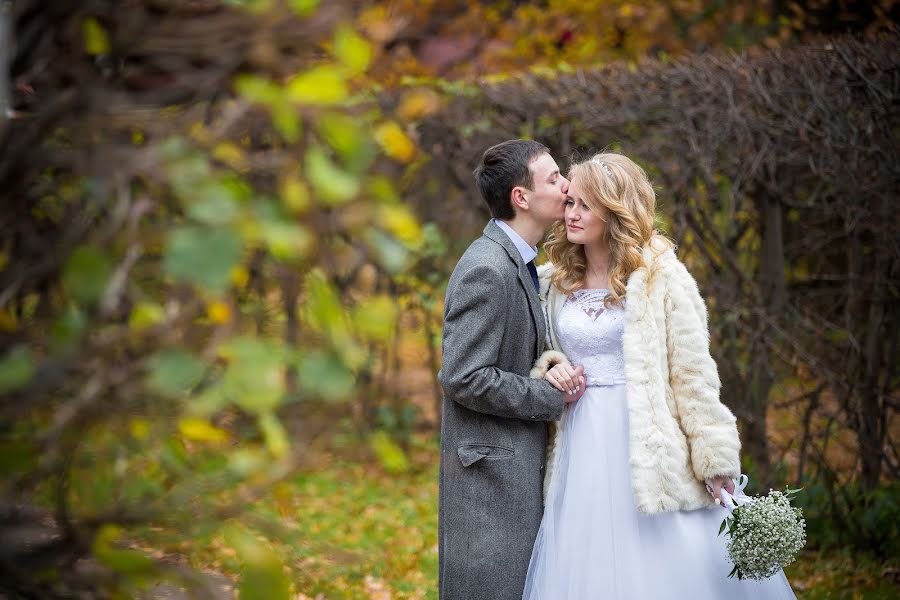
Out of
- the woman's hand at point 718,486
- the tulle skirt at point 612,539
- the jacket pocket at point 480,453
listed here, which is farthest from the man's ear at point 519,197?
Answer: the woman's hand at point 718,486

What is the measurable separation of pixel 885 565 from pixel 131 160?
5142 mm

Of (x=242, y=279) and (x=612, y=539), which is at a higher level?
(x=242, y=279)

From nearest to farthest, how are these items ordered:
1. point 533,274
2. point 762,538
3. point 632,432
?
point 762,538 → point 632,432 → point 533,274

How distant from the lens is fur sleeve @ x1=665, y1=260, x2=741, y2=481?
2.96 metres

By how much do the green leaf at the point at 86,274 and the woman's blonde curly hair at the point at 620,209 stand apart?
244 centimetres

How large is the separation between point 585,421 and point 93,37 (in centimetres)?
243

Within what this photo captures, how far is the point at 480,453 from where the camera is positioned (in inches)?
121

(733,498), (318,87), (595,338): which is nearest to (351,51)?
(318,87)

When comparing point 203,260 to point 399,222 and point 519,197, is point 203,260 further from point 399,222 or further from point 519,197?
point 519,197

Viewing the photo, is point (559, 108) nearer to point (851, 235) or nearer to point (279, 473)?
point (851, 235)

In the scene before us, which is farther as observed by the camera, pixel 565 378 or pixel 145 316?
pixel 565 378

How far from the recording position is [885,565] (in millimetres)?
4996

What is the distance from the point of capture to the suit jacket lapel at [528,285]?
3186mm

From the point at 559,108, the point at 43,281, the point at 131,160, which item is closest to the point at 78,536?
the point at 43,281
